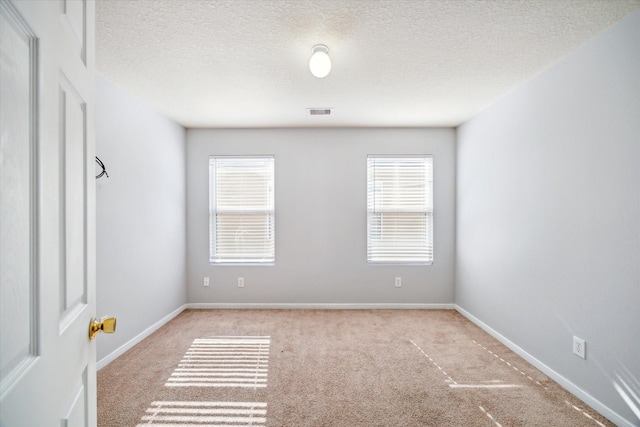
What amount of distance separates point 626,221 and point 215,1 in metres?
2.65

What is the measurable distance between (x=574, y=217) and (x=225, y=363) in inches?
114

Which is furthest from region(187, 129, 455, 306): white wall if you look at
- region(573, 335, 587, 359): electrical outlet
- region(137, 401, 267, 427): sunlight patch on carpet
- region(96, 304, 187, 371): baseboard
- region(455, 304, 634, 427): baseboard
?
region(137, 401, 267, 427): sunlight patch on carpet

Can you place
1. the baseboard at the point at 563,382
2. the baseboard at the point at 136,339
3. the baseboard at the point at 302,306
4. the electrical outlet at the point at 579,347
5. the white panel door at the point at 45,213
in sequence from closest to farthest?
the white panel door at the point at 45,213 < the baseboard at the point at 563,382 < the electrical outlet at the point at 579,347 < the baseboard at the point at 136,339 < the baseboard at the point at 302,306

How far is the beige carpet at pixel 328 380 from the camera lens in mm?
1928

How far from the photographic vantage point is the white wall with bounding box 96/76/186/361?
2609 millimetres

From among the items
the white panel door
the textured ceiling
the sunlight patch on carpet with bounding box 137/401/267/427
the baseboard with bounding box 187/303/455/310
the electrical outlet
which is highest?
the textured ceiling

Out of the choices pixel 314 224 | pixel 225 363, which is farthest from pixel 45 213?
pixel 314 224

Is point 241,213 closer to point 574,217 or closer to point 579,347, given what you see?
point 574,217

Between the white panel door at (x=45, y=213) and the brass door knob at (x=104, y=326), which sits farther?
the brass door knob at (x=104, y=326)

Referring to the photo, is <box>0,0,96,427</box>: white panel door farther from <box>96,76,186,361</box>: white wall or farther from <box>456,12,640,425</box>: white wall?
<box>456,12,640,425</box>: white wall

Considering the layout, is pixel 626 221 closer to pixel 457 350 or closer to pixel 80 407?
pixel 457 350

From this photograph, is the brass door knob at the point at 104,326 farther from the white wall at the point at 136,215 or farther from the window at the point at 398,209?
the window at the point at 398,209

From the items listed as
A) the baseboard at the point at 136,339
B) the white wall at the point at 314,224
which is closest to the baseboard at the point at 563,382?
the white wall at the point at 314,224

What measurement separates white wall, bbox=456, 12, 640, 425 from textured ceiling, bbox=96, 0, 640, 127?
25 centimetres
